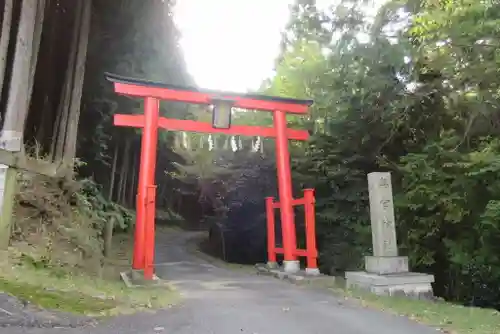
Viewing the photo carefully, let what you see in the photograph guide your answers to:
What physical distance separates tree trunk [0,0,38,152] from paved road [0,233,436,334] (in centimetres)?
Result: 418

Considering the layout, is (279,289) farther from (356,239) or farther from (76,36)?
(76,36)

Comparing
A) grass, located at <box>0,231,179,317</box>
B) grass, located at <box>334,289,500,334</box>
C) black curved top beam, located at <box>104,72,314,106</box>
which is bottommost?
grass, located at <box>334,289,500,334</box>

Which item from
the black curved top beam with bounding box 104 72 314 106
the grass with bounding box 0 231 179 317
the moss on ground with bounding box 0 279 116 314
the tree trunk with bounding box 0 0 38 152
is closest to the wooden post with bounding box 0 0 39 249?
the tree trunk with bounding box 0 0 38 152

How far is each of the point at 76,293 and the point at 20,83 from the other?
4603 millimetres

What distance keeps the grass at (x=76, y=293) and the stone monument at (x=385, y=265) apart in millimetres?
3349

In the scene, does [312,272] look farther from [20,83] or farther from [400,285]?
[20,83]

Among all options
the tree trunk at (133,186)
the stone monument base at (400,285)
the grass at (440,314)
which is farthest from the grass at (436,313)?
the tree trunk at (133,186)

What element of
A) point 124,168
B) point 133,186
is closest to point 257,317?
point 124,168

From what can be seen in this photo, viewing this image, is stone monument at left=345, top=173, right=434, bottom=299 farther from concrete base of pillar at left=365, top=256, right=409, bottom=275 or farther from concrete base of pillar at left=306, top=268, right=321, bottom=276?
concrete base of pillar at left=306, top=268, right=321, bottom=276

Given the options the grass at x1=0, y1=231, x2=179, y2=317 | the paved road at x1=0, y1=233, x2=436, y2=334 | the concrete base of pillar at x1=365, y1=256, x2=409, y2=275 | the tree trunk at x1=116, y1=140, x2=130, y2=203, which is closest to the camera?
the paved road at x1=0, y1=233, x2=436, y2=334

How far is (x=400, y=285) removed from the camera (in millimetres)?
7352

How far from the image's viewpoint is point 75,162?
11.1 meters

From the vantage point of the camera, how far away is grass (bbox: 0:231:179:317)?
4.91 meters

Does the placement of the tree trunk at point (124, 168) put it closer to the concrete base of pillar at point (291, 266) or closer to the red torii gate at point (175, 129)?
the red torii gate at point (175, 129)
